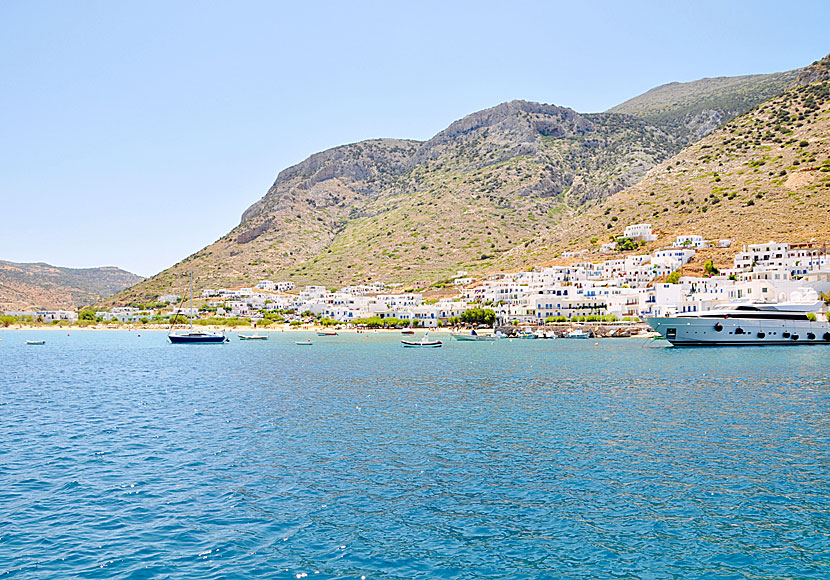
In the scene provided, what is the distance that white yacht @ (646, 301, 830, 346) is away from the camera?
3140 inches

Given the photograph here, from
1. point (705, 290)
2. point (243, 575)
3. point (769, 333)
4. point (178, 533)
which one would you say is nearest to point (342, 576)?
point (243, 575)

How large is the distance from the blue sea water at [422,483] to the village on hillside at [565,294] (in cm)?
6720

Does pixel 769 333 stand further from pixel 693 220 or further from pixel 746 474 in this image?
pixel 746 474

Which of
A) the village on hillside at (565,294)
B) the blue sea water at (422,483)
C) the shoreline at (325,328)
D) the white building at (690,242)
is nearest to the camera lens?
the blue sea water at (422,483)

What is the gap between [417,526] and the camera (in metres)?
15.4

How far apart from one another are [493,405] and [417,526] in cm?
1928

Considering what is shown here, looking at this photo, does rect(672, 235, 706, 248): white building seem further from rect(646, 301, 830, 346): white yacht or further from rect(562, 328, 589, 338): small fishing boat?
rect(646, 301, 830, 346): white yacht

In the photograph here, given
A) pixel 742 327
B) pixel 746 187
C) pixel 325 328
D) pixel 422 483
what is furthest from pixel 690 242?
pixel 422 483

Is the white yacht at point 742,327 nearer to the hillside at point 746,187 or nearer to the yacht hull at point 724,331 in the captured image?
the yacht hull at point 724,331

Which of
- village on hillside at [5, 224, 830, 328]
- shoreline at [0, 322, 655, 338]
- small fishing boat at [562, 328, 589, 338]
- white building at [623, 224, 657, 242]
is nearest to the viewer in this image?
village on hillside at [5, 224, 830, 328]

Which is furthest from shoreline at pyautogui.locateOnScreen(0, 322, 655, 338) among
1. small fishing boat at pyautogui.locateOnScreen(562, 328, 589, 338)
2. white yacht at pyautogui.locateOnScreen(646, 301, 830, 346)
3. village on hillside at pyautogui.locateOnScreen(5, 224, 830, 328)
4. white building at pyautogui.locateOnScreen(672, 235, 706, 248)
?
white yacht at pyautogui.locateOnScreen(646, 301, 830, 346)

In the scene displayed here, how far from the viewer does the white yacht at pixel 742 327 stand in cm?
7975

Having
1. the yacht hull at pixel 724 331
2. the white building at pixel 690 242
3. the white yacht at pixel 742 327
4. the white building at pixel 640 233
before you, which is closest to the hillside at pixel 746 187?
the white building at pixel 640 233

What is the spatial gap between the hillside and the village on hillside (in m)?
7.57
